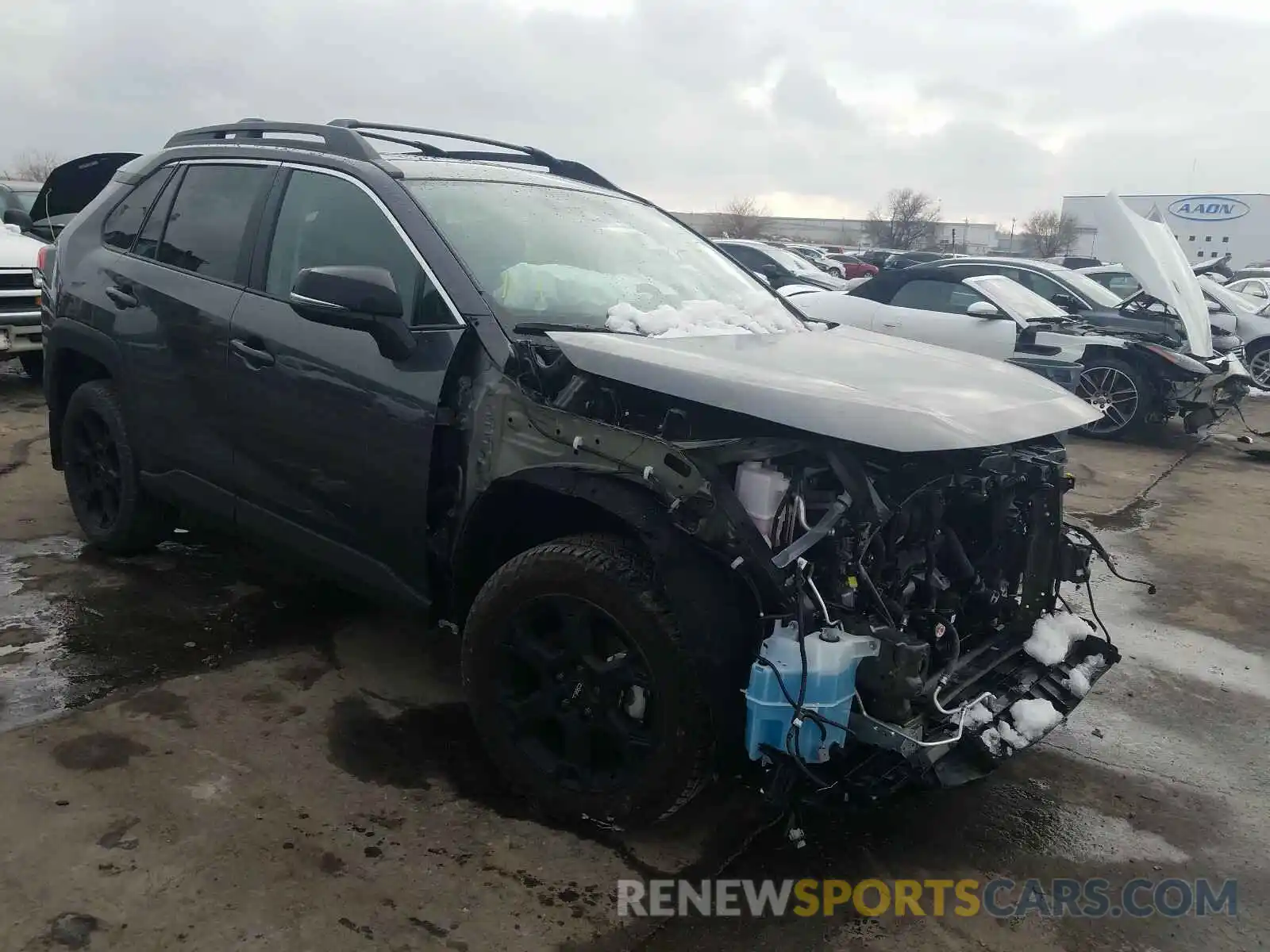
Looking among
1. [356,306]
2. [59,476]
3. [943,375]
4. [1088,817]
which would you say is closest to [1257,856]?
[1088,817]

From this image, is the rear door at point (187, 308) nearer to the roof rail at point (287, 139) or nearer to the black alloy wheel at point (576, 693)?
the roof rail at point (287, 139)

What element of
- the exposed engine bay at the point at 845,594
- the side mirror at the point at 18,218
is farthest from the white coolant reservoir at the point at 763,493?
the side mirror at the point at 18,218

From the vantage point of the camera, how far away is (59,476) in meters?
5.95

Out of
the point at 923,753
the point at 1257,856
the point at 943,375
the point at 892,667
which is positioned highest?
the point at 943,375

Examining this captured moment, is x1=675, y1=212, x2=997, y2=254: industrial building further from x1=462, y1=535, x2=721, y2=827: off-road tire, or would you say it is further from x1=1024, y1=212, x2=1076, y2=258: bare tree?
x1=462, y1=535, x2=721, y2=827: off-road tire

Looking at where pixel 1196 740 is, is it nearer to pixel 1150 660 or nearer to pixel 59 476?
pixel 1150 660

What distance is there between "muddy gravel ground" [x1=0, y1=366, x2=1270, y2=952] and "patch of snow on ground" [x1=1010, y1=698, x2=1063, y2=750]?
449 mm

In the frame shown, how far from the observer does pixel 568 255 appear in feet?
11.0

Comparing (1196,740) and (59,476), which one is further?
(59,476)

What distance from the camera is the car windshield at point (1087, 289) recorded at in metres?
9.99

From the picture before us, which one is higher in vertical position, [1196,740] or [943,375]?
[943,375]

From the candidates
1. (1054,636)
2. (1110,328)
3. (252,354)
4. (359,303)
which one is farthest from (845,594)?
(1110,328)

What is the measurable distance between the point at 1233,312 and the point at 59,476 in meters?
13.8

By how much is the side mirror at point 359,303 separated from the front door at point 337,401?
6cm
